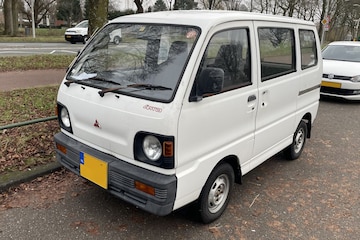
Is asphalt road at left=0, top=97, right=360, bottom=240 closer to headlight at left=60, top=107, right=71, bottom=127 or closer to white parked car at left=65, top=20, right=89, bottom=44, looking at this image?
headlight at left=60, top=107, right=71, bottom=127

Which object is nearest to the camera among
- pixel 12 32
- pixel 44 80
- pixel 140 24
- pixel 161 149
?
pixel 161 149

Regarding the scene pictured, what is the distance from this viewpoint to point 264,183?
405 centimetres

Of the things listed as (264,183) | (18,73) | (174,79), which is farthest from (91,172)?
(18,73)

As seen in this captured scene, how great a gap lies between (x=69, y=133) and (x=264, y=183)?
2355 mm

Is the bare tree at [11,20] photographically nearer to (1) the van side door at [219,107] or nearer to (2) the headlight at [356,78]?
(2) the headlight at [356,78]

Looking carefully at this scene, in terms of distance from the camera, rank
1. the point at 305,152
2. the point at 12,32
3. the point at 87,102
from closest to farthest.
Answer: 1. the point at 87,102
2. the point at 305,152
3. the point at 12,32

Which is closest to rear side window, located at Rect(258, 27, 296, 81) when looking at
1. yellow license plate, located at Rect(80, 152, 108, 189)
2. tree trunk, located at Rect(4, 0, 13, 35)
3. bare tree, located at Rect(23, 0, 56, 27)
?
yellow license plate, located at Rect(80, 152, 108, 189)

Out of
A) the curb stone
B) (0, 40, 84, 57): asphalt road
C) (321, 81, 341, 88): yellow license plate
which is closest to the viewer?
the curb stone

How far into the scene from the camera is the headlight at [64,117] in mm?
3145

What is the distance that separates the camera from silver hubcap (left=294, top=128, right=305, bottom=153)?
15.3 ft

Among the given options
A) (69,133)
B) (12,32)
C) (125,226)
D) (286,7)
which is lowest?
(125,226)

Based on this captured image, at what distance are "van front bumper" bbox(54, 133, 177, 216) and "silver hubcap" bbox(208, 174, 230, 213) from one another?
24.6 inches

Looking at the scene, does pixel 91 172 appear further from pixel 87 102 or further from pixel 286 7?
pixel 286 7

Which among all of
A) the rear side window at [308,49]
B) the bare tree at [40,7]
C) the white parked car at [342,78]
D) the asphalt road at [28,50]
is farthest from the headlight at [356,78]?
the bare tree at [40,7]
